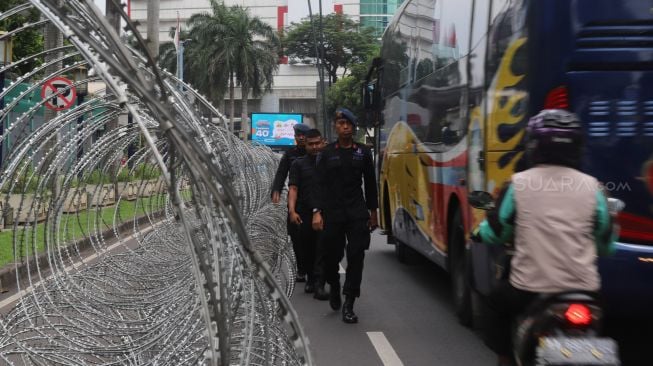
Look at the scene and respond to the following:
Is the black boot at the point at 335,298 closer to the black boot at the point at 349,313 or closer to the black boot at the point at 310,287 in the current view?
the black boot at the point at 349,313

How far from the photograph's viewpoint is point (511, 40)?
5578mm

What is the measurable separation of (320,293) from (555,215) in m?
5.57

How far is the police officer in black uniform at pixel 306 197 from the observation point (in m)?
8.76

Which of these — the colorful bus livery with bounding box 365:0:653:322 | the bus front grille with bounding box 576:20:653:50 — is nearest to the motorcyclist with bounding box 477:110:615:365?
the colorful bus livery with bounding box 365:0:653:322

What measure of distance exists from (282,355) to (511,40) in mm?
3105

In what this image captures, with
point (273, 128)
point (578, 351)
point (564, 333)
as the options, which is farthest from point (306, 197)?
point (273, 128)

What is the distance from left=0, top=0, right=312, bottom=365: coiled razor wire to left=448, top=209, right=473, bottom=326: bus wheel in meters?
1.82

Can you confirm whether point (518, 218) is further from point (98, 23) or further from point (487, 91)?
point (487, 91)

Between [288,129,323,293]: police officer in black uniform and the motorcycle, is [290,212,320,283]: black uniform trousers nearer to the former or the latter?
[288,129,323,293]: police officer in black uniform

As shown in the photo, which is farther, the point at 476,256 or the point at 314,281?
the point at 314,281

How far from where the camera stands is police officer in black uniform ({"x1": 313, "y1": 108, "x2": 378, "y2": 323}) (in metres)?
7.27

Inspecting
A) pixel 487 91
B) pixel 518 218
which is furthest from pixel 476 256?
pixel 518 218

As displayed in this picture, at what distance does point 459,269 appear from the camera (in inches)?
297

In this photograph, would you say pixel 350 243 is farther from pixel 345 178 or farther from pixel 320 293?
pixel 320 293
